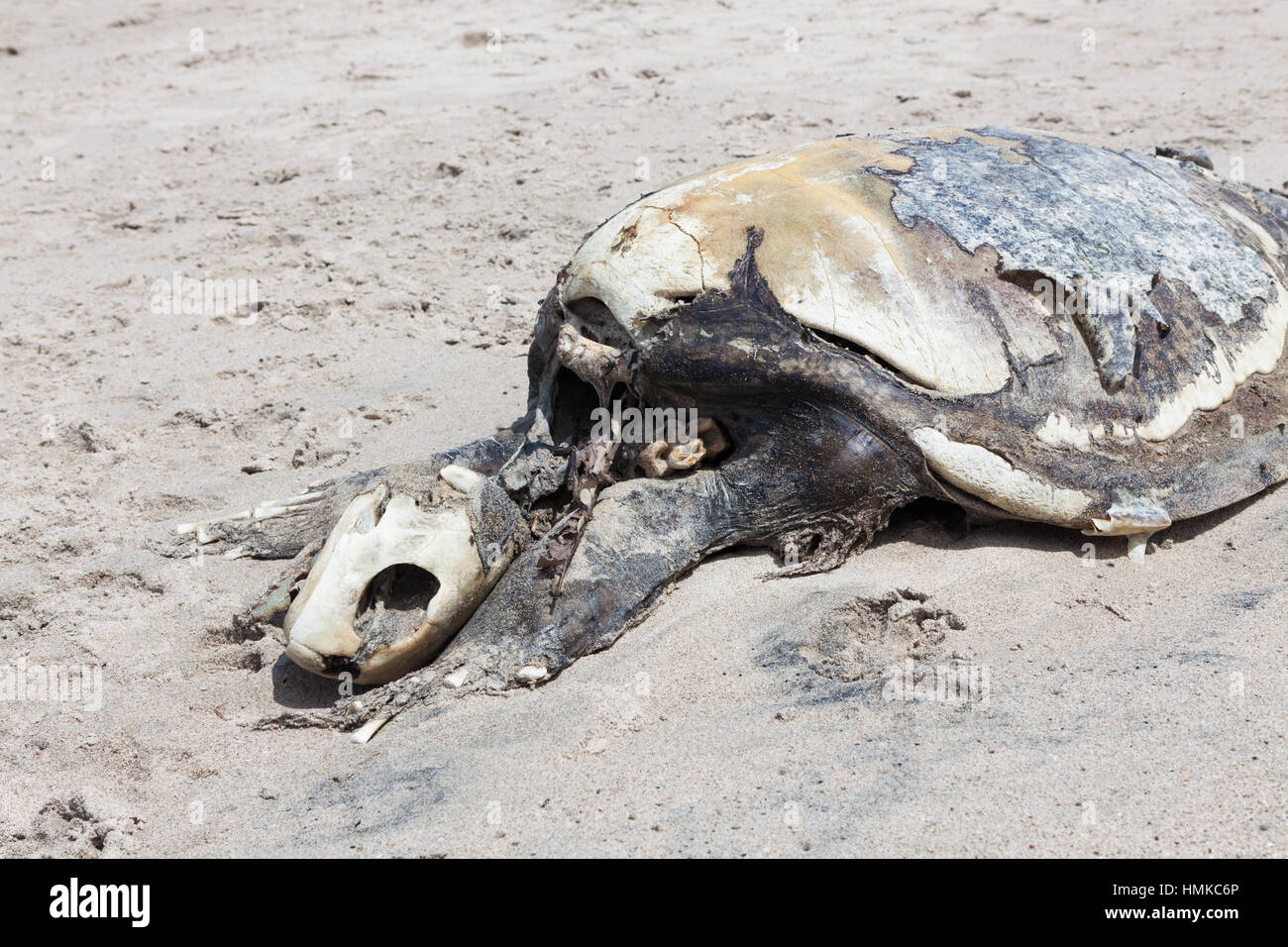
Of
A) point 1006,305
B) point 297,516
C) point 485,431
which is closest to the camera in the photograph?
point 1006,305

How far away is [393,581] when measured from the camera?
2.65 meters

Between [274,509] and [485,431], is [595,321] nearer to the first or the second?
[485,431]

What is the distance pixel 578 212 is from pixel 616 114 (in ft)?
4.07

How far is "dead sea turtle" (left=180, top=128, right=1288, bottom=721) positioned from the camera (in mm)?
2619

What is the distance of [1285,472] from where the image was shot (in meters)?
2.99

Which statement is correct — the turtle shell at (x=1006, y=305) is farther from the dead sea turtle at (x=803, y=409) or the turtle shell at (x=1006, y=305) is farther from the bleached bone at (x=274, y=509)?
the bleached bone at (x=274, y=509)

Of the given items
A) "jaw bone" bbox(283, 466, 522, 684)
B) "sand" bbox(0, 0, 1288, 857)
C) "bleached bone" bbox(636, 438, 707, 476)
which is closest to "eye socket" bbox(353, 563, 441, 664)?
"jaw bone" bbox(283, 466, 522, 684)

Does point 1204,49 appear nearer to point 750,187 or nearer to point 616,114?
point 616,114

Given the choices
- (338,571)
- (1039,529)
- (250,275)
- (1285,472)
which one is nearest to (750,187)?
(1039,529)

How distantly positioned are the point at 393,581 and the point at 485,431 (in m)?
1.22

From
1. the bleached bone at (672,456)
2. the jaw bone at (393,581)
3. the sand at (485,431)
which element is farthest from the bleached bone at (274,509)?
the bleached bone at (672,456)

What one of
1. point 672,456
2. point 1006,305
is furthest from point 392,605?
point 1006,305

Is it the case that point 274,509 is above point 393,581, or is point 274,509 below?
below

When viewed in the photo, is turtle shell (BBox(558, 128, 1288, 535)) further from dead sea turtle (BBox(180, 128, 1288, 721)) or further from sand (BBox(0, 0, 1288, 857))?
sand (BBox(0, 0, 1288, 857))
